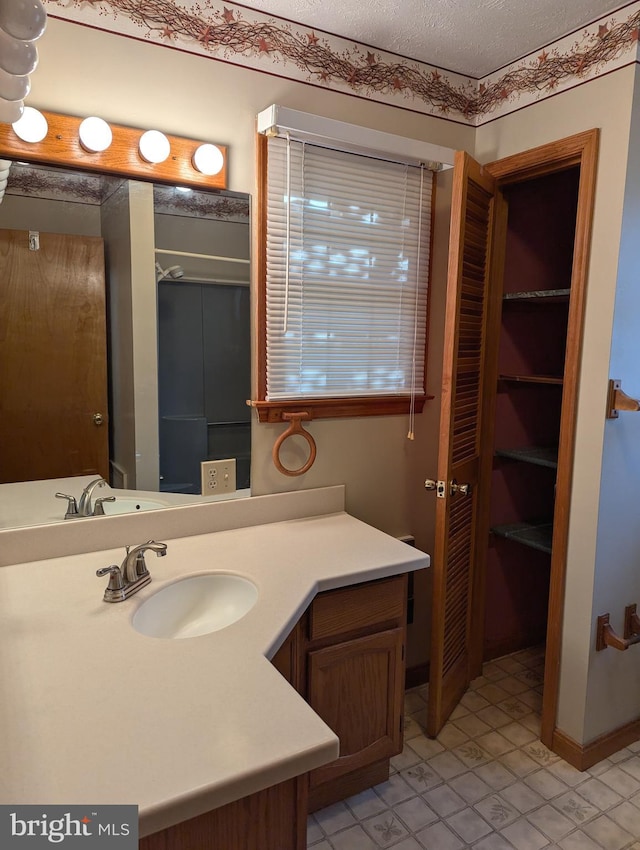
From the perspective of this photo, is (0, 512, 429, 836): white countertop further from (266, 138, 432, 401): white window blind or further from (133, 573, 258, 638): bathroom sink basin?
(266, 138, 432, 401): white window blind

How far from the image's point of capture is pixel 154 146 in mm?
1674

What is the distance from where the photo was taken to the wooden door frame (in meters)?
1.90

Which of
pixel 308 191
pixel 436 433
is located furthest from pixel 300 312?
pixel 436 433

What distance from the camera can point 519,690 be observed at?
8.16 ft

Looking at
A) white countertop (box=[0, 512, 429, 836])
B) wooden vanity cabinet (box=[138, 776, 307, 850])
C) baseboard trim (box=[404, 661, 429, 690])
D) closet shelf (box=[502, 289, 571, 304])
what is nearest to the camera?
white countertop (box=[0, 512, 429, 836])

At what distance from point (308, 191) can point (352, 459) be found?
3.21 ft

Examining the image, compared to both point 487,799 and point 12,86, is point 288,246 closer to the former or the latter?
point 12,86

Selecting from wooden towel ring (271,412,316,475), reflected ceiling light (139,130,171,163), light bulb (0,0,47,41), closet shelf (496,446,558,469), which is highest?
reflected ceiling light (139,130,171,163)

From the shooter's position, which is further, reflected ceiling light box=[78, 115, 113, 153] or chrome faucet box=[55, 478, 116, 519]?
chrome faucet box=[55, 478, 116, 519]

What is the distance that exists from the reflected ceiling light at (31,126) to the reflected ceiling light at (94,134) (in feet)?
0.31

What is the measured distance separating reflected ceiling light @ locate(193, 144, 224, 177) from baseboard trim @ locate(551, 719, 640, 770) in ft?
7.45

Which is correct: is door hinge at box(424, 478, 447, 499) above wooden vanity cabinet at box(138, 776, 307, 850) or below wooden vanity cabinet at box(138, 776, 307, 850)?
above

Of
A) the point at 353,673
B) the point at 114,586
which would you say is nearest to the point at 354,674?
the point at 353,673

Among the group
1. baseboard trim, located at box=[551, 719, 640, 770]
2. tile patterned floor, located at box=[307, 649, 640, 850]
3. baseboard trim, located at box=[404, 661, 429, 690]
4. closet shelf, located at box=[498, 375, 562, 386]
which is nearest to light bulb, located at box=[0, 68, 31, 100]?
closet shelf, located at box=[498, 375, 562, 386]
